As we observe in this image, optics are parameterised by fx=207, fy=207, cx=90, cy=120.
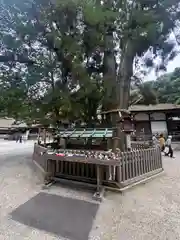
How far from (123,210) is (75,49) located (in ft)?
17.9

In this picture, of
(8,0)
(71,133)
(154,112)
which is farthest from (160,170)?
(154,112)

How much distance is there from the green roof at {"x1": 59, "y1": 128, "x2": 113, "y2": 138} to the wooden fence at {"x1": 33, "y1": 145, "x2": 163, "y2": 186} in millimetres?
1093

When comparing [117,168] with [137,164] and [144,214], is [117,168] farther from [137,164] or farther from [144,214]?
[144,214]

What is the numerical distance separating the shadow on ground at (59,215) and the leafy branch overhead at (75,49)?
3.44 metres

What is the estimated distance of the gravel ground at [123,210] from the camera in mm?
3879

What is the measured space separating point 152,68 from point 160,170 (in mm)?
5150

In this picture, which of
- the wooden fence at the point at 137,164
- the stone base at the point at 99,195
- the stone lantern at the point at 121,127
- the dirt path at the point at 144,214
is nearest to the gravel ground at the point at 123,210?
the dirt path at the point at 144,214

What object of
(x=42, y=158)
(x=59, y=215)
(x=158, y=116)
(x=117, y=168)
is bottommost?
(x=59, y=215)

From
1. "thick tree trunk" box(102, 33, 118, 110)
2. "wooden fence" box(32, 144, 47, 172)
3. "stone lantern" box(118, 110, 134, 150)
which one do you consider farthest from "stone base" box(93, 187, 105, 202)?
"thick tree trunk" box(102, 33, 118, 110)

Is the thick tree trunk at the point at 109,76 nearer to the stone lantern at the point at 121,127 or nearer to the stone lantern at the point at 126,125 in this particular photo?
the stone lantern at the point at 121,127

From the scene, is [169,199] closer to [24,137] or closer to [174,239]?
[174,239]

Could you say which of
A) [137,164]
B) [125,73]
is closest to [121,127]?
[137,164]

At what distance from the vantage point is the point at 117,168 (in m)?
5.64

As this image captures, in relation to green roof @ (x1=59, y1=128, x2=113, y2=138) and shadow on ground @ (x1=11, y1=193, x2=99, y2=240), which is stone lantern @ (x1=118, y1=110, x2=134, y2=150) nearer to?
green roof @ (x1=59, y1=128, x2=113, y2=138)
